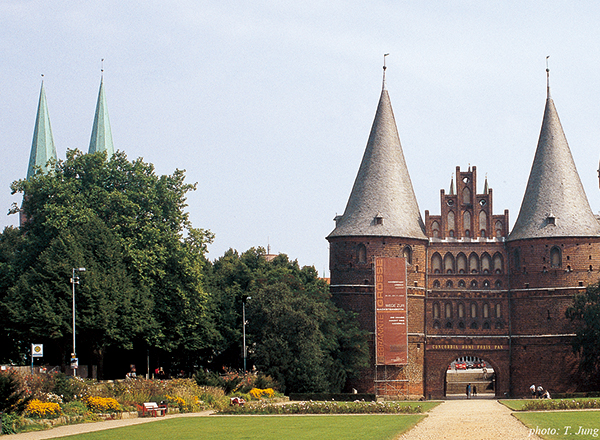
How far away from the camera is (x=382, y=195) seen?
78125 millimetres

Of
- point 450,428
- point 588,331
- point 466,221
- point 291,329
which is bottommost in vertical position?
point 450,428

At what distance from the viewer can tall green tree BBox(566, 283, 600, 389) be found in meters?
70.8

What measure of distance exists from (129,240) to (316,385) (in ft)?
52.9

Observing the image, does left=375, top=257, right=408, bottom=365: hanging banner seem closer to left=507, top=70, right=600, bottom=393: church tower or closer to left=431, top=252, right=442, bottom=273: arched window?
left=431, top=252, right=442, bottom=273: arched window

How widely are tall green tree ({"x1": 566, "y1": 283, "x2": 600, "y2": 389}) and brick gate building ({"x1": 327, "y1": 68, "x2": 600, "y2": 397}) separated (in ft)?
6.12

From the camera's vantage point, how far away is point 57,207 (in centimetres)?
6191

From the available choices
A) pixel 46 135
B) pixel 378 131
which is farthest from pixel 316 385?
pixel 46 135

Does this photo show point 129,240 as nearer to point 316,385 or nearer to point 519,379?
point 316,385

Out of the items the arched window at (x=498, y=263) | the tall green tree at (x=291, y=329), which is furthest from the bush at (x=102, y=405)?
the arched window at (x=498, y=263)

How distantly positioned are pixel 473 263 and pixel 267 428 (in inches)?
1935

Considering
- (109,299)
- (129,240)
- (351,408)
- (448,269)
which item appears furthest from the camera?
(448,269)

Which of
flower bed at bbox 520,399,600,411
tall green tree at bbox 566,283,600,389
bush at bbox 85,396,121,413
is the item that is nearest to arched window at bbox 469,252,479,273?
tall green tree at bbox 566,283,600,389

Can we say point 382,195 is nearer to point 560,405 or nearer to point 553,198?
point 553,198

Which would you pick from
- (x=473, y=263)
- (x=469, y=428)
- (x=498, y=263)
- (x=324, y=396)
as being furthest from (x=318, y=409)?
(x=498, y=263)
